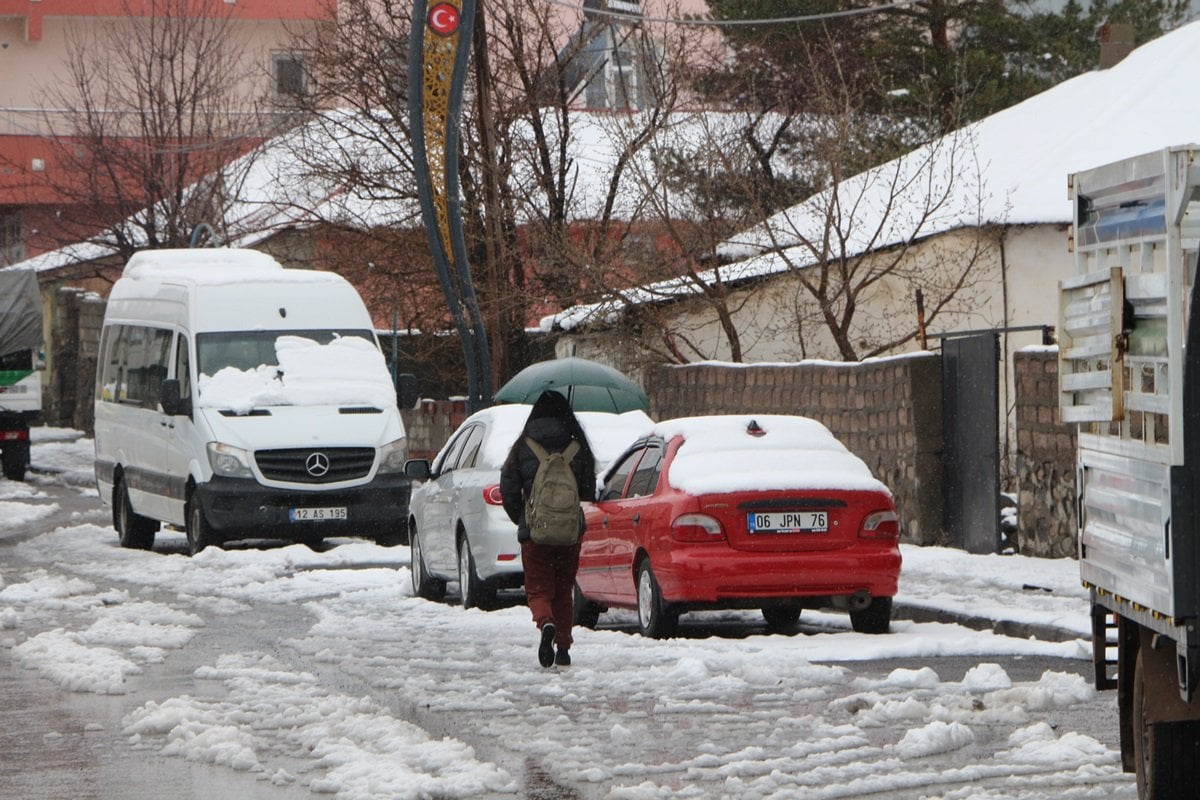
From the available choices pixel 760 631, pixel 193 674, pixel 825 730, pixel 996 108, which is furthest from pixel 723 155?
pixel 996 108

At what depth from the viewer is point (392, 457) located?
22.1 m

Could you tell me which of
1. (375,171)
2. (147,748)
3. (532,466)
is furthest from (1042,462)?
(375,171)

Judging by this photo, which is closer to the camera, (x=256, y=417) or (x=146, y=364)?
(x=256, y=417)

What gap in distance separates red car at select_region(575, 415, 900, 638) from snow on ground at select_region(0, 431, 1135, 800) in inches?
11.9

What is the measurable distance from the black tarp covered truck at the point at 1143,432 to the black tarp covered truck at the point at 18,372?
30.4 m

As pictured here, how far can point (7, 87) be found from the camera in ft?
211

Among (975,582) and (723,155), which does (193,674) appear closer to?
(975,582)

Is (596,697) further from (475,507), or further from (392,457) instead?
(392,457)

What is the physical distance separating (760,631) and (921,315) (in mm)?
9189

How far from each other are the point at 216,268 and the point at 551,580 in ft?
40.6

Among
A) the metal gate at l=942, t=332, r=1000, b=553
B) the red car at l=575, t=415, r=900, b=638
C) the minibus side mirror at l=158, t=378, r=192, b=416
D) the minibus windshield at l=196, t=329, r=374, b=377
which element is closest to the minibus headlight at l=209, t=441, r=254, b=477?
the minibus side mirror at l=158, t=378, r=192, b=416

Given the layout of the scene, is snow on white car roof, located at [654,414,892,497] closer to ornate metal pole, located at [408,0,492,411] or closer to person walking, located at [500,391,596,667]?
person walking, located at [500,391,596,667]

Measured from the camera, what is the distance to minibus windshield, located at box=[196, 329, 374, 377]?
22.5 m

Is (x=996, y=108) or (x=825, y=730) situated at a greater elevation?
(x=996, y=108)
